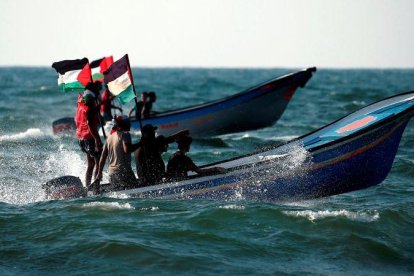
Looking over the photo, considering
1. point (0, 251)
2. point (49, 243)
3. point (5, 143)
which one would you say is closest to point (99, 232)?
point (49, 243)

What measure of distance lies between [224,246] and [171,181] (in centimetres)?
199

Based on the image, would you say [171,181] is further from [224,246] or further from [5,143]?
[5,143]

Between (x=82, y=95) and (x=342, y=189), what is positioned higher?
(x=82, y=95)

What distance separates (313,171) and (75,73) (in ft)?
14.7

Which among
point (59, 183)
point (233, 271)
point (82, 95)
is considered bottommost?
point (233, 271)

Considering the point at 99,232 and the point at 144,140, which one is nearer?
the point at 99,232

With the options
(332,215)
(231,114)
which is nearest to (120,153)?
(332,215)

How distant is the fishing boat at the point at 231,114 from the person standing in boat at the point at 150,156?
9.13 meters

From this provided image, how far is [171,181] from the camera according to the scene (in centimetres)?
1195

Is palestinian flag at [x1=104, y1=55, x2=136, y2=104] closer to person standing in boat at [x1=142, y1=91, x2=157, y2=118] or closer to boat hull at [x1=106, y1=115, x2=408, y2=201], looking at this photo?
boat hull at [x1=106, y1=115, x2=408, y2=201]

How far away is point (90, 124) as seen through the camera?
12.8 metres

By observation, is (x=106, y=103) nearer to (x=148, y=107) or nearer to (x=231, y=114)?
(x=148, y=107)

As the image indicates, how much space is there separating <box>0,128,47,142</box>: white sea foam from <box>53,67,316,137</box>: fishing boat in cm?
362

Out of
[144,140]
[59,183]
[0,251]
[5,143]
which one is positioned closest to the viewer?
[0,251]
